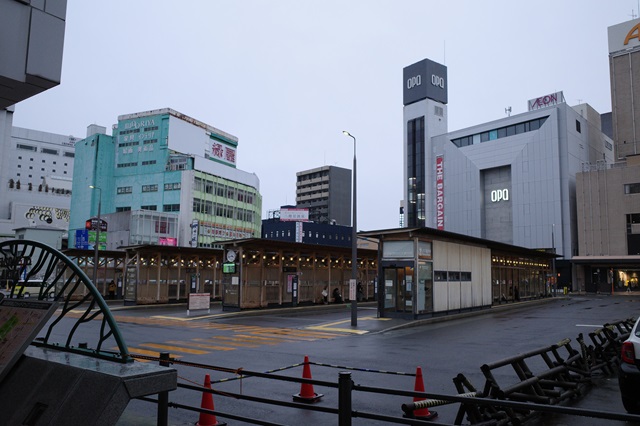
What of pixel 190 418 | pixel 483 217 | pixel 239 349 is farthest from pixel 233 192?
pixel 190 418

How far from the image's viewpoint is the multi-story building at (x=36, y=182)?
105688mm

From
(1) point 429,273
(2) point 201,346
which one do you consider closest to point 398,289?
(1) point 429,273

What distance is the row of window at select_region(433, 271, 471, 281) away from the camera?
2734cm

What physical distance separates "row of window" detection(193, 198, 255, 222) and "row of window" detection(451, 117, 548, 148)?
42033 mm

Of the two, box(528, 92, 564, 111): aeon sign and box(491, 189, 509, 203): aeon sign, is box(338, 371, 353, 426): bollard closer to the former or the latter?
box(491, 189, 509, 203): aeon sign

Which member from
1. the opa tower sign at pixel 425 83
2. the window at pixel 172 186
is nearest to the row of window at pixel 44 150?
the window at pixel 172 186

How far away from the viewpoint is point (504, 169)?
283 feet

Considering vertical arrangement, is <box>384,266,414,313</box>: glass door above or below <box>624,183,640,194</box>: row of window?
below

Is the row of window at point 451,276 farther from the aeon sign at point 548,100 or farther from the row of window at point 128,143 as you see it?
the row of window at point 128,143

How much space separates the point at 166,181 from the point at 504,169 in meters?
58.6

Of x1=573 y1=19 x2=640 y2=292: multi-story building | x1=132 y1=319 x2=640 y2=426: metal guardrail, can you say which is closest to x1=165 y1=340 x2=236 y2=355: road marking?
x1=132 y1=319 x2=640 y2=426: metal guardrail

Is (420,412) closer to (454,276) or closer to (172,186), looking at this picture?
(454,276)

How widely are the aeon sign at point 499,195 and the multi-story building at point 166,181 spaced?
4645cm

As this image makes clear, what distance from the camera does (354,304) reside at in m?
23.9
